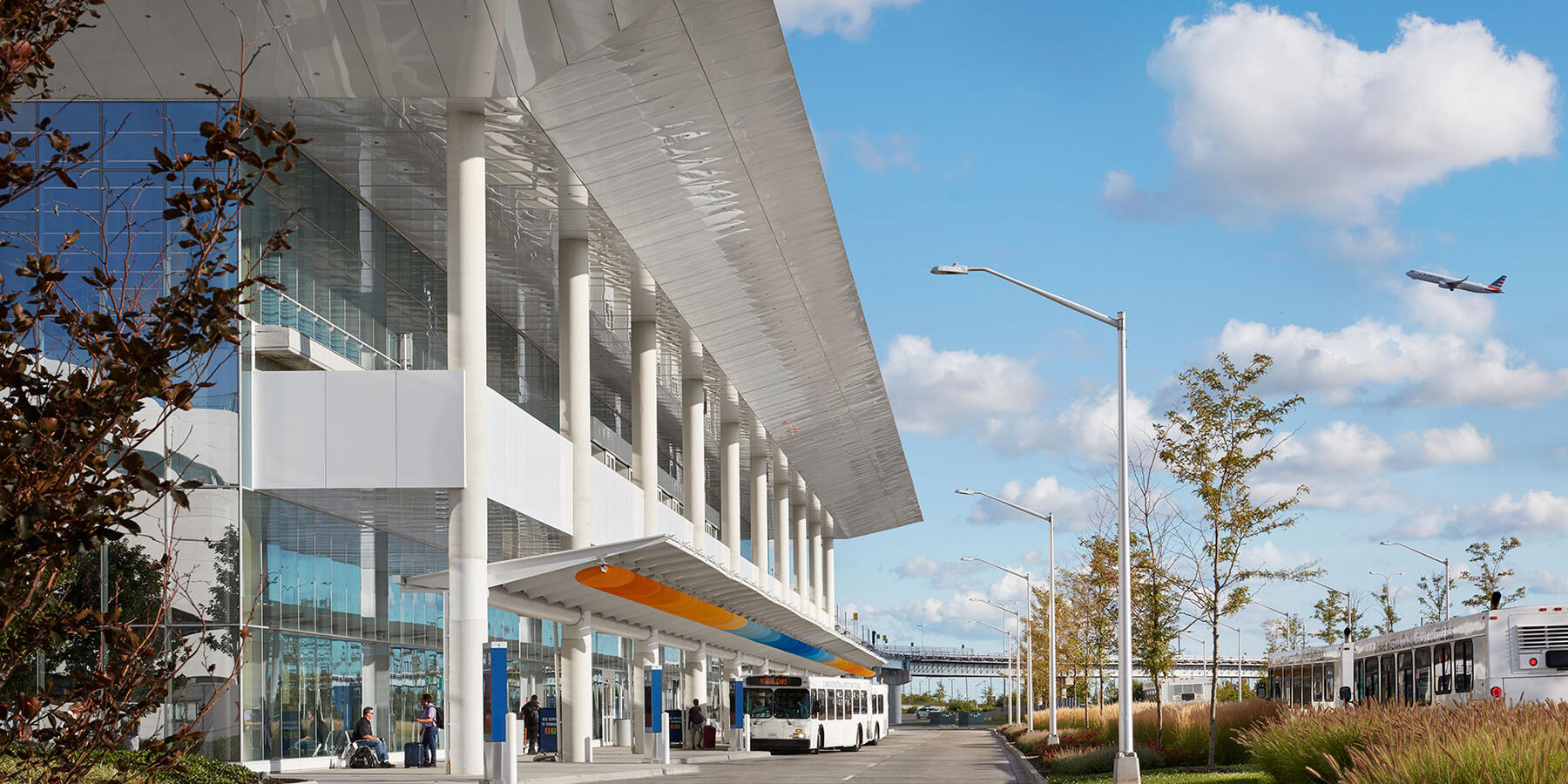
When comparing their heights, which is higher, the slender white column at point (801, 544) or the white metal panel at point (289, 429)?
the white metal panel at point (289, 429)

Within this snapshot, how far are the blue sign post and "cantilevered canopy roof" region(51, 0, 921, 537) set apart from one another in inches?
386

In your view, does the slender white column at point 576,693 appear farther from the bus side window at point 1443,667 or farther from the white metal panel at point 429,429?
the bus side window at point 1443,667

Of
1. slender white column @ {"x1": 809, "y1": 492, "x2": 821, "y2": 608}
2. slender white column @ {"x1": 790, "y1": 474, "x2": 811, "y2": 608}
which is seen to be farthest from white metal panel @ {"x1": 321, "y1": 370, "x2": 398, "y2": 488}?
slender white column @ {"x1": 809, "y1": 492, "x2": 821, "y2": 608}

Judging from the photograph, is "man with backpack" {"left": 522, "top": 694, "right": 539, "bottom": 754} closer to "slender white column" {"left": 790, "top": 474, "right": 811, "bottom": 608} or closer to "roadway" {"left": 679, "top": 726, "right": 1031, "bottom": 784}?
"roadway" {"left": 679, "top": 726, "right": 1031, "bottom": 784}

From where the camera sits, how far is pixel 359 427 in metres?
27.4

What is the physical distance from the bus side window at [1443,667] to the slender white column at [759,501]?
114 feet

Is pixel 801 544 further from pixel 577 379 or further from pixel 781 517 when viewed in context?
pixel 577 379

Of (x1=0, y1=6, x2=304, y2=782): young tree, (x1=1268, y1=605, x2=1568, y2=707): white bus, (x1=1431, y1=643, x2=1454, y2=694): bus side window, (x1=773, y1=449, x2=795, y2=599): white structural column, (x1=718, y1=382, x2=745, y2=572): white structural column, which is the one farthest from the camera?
(x1=773, y1=449, x2=795, y2=599): white structural column

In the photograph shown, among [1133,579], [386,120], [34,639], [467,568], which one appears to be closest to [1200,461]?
[1133,579]

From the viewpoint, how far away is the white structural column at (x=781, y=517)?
72250mm

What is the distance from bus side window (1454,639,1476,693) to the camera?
30312 mm

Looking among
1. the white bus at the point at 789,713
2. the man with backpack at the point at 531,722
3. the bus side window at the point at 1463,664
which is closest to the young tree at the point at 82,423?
the bus side window at the point at 1463,664

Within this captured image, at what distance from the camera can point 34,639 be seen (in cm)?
495

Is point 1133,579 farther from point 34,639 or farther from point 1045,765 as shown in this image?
point 34,639
